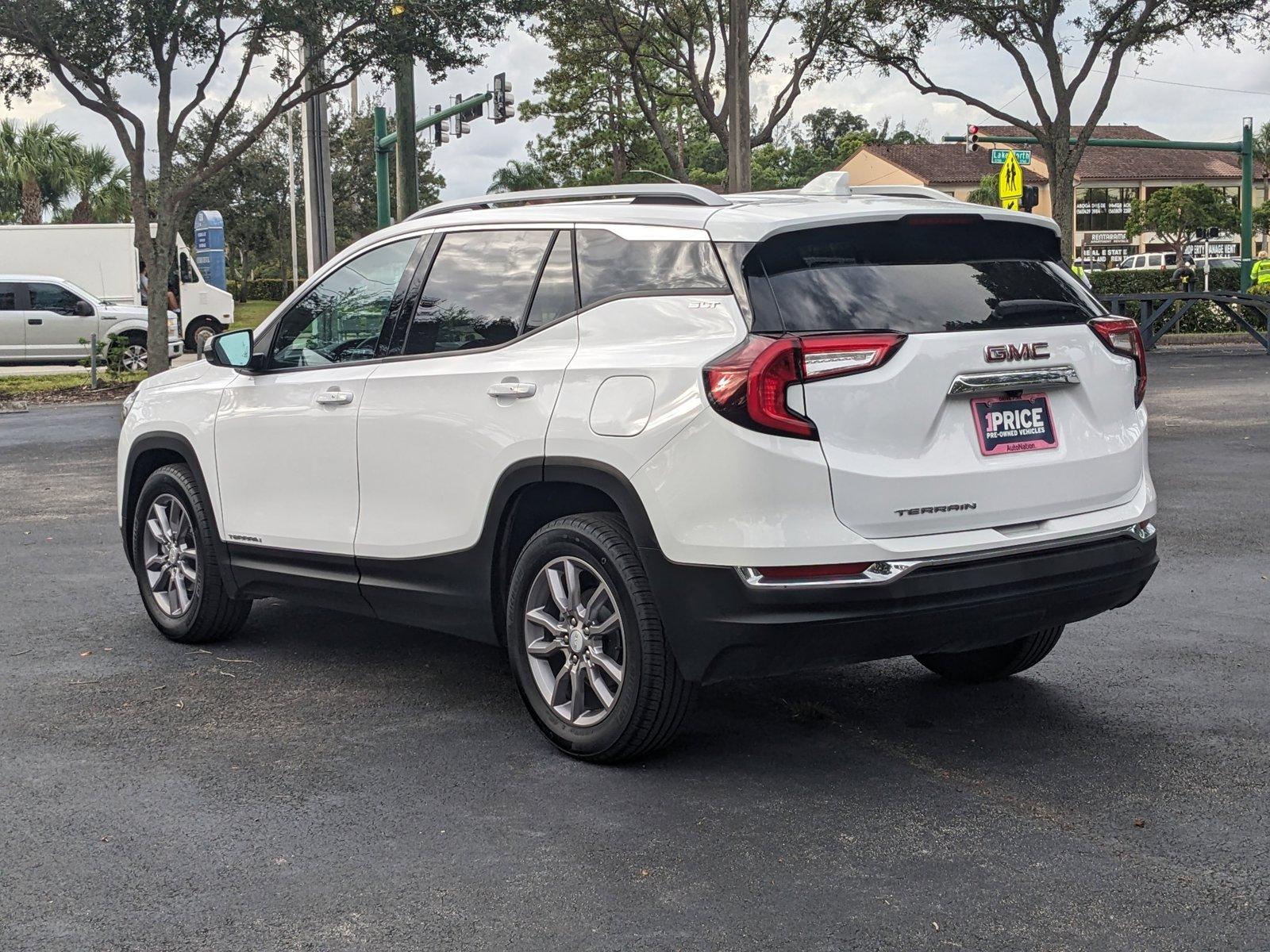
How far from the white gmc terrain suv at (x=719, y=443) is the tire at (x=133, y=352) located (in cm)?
2357

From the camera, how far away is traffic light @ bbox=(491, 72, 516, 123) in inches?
1278

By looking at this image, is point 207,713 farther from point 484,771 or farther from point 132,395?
point 132,395

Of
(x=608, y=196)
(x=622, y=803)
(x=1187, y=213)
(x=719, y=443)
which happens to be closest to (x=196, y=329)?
(x=608, y=196)

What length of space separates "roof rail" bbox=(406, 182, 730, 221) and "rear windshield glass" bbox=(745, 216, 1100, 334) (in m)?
0.43

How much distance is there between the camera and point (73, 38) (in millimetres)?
22891

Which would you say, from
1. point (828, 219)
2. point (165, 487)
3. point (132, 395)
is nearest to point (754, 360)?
point (828, 219)

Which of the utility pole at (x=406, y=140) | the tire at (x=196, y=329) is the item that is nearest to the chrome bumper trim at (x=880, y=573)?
the utility pole at (x=406, y=140)

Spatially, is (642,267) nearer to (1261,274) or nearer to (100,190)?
(1261,274)

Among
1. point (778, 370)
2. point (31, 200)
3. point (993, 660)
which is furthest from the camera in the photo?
point (31, 200)

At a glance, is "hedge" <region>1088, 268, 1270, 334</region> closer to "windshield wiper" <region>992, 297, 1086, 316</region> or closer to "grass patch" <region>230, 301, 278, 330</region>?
"grass patch" <region>230, 301, 278, 330</region>

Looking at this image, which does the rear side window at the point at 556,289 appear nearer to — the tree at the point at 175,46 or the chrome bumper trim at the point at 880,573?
the chrome bumper trim at the point at 880,573

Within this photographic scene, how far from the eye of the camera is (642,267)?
4898mm

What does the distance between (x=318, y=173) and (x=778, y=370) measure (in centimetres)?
1895

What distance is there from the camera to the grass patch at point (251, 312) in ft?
172
